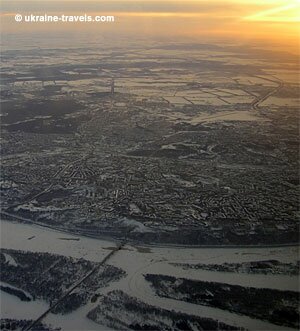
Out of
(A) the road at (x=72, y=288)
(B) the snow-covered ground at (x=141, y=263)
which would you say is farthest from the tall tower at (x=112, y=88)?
(A) the road at (x=72, y=288)

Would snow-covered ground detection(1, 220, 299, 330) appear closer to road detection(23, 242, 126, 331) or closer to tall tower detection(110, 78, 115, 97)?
road detection(23, 242, 126, 331)

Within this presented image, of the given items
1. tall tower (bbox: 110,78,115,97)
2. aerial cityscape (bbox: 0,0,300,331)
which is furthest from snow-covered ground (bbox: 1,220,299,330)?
tall tower (bbox: 110,78,115,97)

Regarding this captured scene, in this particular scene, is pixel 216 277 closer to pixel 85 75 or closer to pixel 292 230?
pixel 292 230

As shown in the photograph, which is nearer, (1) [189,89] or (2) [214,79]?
(1) [189,89]

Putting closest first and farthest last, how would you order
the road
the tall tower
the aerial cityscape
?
1. the road
2. the aerial cityscape
3. the tall tower

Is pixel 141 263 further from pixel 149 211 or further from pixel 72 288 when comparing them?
pixel 149 211

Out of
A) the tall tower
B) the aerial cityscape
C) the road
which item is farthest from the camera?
the tall tower

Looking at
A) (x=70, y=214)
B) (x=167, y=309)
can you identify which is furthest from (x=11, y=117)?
(x=167, y=309)

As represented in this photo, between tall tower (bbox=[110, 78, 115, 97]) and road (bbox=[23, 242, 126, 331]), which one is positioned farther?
tall tower (bbox=[110, 78, 115, 97])
